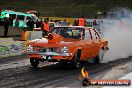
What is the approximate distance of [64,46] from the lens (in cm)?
1204

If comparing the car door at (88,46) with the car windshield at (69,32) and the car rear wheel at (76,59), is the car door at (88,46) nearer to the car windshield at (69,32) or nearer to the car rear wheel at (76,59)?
the car windshield at (69,32)

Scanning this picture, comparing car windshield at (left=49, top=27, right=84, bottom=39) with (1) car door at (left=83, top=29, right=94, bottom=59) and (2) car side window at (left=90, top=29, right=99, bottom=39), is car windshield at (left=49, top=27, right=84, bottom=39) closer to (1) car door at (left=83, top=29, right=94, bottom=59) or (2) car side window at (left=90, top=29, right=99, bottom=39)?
(1) car door at (left=83, top=29, right=94, bottom=59)

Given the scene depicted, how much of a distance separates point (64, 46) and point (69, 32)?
4.33 feet

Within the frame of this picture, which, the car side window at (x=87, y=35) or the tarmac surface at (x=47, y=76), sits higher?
the car side window at (x=87, y=35)

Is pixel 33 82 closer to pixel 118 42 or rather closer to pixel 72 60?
pixel 72 60

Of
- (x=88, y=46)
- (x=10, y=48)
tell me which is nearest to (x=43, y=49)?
(x=88, y=46)

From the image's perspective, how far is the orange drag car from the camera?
12.1 m

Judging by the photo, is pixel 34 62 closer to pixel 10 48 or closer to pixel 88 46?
pixel 88 46

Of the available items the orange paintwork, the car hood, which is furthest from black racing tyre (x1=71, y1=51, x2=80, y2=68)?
the car hood

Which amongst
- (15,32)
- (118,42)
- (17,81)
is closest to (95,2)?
(15,32)

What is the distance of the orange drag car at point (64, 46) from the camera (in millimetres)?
12062

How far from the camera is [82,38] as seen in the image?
1310cm

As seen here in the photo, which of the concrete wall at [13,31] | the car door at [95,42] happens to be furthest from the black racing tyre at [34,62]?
the concrete wall at [13,31]

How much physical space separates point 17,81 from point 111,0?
2271 inches
